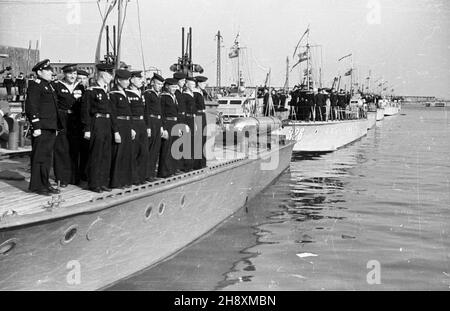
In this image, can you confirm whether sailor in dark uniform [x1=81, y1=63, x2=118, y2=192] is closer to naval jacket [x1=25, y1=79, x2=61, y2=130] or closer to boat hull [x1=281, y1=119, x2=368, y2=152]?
naval jacket [x1=25, y1=79, x2=61, y2=130]

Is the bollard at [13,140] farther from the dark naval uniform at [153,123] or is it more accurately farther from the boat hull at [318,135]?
the boat hull at [318,135]

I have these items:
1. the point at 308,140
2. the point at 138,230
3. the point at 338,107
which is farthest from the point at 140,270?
the point at 338,107

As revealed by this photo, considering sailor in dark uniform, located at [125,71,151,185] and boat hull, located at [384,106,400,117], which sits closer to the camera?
sailor in dark uniform, located at [125,71,151,185]

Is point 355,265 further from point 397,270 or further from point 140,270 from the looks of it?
point 140,270

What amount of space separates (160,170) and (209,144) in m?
3.22

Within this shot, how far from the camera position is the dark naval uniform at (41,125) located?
7.17 metres

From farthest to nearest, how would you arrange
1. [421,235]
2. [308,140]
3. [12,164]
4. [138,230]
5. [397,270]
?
[308,140], [421,235], [12,164], [397,270], [138,230]

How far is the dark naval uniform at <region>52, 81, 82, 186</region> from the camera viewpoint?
7.92 meters

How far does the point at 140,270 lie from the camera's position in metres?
8.56

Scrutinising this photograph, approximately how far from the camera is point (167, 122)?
10000mm

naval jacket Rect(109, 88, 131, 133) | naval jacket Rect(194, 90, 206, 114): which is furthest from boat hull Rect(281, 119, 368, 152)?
naval jacket Rect(109, 88, 131, 133)

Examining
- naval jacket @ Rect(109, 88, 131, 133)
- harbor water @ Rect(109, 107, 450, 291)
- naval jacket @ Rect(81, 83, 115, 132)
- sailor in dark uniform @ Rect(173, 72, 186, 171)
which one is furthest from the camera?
sailor in dark uniform @ Rect(173, 72, 186, 171)

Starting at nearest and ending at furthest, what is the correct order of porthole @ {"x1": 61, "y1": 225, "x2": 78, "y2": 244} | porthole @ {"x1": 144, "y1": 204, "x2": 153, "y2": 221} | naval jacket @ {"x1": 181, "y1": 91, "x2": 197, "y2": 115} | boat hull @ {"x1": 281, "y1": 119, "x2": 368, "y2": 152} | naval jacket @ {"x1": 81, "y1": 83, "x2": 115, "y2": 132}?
porthole @ {"x1": 61, "y1": 225, "x2": 78, "y2": 244}, naval jacket @ {"x1": 81, "y1": 83, "x2": 115, "y2": 132}, porthole @ {"x1": 144, "y1": 204, "x2": 153, "y2": 221}, naval jacket @ {"x1": 181, "y1": 91, "x2": 197, "y2": 115}, boat hull @ {"x1": 281, "y1": 119, "x2": 368, "y2": 152}
